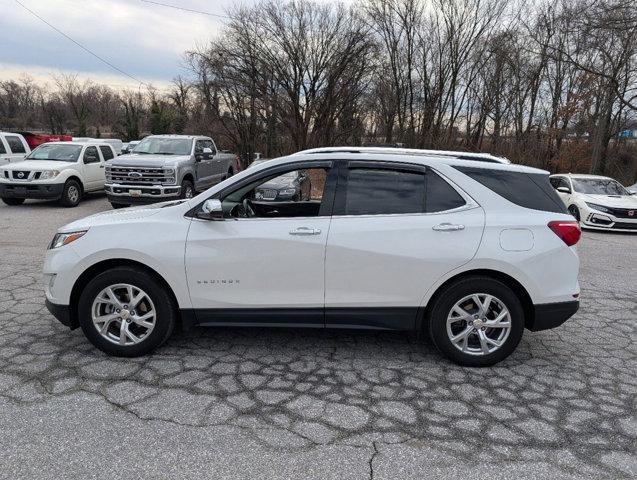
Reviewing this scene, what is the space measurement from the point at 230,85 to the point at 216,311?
960 inches

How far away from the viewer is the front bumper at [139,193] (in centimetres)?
1172

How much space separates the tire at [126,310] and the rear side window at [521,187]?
263 cm

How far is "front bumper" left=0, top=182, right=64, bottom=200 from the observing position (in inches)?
486

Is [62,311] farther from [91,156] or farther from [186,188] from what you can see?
[91,156]

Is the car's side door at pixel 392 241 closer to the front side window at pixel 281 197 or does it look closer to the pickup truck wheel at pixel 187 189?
the front side window at pixel 281 197

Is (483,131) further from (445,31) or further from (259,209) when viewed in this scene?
(259,209)

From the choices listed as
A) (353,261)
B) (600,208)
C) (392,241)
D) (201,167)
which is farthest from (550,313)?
(201,167)

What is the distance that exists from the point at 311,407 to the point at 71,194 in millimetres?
12273

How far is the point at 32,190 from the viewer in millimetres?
12367

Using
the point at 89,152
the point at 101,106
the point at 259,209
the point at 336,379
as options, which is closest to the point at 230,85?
the point at 89,152

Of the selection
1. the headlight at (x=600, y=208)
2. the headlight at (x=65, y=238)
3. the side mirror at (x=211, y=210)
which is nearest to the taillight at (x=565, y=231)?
the side mirror at (x=211, y=210)

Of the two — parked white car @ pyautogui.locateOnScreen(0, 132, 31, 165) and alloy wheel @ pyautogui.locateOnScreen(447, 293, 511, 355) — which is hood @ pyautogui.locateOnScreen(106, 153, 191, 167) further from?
alloy wheel @ pyautogui.locateOnScreen(447, 293, 511, 355)

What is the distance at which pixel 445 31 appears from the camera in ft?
78.1

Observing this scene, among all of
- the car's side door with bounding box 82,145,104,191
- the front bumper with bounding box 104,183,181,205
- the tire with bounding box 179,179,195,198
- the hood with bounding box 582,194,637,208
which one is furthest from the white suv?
the car's side door with bounding box 82,145,104,191
